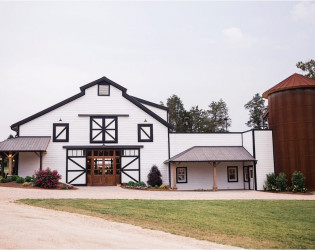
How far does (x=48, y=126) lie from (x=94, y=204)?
1357cm

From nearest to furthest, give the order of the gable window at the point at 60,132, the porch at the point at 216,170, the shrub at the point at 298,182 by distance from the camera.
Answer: the shrub at the point at 298,182 < the gable window at the point at 60,132 < the porch at the point at 216,170

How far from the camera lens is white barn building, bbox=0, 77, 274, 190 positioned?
2698 cm

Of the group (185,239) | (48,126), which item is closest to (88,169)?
(48,126)

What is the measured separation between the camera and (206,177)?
94.2 feet

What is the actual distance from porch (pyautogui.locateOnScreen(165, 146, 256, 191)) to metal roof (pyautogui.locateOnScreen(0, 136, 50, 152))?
9.39m

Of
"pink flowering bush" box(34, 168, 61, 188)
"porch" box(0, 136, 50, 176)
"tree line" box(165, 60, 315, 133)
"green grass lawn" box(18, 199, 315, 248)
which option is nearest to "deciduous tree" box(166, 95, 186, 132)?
"tree line" box(165, 60, 315, 133)

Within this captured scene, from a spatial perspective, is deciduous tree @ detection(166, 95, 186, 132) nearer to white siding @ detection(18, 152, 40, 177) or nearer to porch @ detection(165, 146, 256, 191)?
porch @ detection(165, 146, 256, 191)

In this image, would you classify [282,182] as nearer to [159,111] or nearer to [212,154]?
[212,154]

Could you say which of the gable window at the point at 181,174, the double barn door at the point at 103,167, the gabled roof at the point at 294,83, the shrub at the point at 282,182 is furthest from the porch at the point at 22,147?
the gabled roof at the point at 294,83

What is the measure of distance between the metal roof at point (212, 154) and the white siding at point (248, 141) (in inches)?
11.4

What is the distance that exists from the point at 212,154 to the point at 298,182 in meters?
6.45

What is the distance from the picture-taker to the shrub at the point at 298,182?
80.4 feet

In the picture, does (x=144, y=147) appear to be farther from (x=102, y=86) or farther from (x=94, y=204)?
(x=94, y=204)

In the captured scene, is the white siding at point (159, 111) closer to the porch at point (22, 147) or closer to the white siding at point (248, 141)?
the white siding at point (248, 141)
